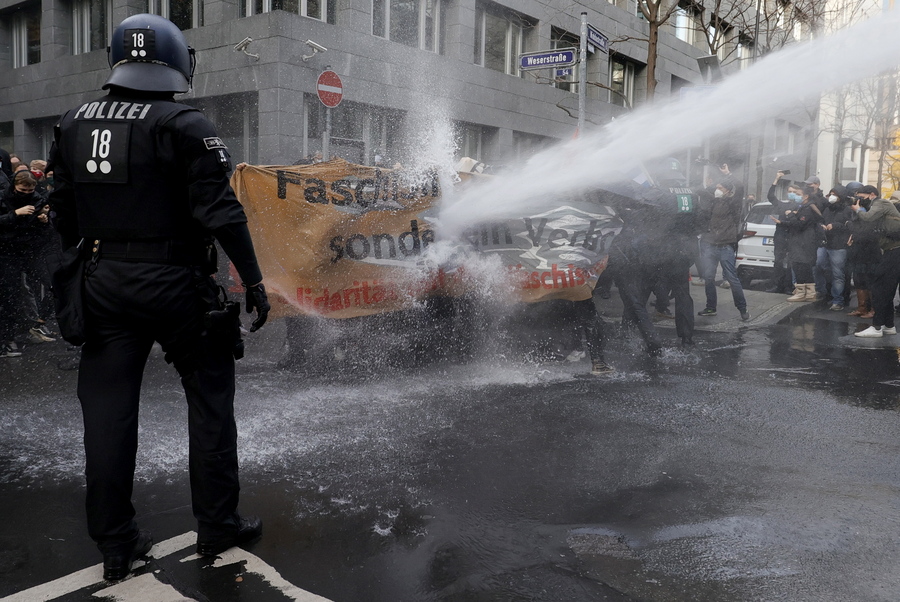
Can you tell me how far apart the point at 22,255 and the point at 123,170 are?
560 centimetres

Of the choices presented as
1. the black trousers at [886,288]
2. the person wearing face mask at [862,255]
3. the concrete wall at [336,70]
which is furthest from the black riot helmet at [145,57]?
the concrete wall at [336,70]

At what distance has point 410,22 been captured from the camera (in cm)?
1697

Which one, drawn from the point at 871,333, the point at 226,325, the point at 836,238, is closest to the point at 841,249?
the point at 836,238

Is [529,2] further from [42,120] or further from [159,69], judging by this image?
[159,69]

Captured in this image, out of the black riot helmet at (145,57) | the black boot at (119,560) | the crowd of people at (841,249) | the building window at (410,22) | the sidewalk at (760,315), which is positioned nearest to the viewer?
the black boot at (119,560)

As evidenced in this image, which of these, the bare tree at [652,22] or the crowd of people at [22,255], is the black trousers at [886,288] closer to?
the bare tree at [652,22]

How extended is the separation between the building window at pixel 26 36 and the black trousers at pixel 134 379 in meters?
21.3

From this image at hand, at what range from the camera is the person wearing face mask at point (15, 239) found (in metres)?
7.24

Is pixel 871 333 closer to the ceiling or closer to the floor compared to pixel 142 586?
closer to the ceiling

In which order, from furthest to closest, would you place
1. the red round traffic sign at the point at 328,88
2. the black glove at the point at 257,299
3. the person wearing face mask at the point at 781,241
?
1. the person wearing face mask at the point at 781,241
2. the red round traffic sign at the point at 328,88
3. the black glove at the point at 257,299

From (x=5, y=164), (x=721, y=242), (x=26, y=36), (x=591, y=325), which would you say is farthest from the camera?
(x=26, y=36)

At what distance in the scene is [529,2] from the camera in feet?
65.5

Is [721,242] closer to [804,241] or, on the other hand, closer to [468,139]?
[804,241]

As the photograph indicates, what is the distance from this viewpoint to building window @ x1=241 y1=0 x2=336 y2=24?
50.2 feet
